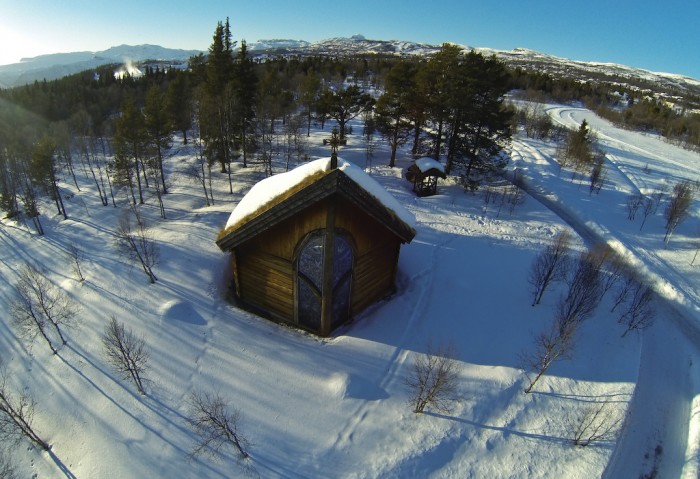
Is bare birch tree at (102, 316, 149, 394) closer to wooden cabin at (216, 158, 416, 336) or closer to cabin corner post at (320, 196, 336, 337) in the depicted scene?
wooden cabin at (216, 158, 416, 336)

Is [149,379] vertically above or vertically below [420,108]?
below

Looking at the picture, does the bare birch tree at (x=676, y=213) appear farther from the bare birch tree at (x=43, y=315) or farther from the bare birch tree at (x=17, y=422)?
the bare birch tree at (x=43, y=315)

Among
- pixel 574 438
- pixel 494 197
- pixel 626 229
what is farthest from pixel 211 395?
pixel 626 229

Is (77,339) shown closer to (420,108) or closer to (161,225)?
(161,225)

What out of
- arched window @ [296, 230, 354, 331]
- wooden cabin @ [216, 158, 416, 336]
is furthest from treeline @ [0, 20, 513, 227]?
arched window @ [296, 230, 354, 331]

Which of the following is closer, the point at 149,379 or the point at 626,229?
the point at 149,379

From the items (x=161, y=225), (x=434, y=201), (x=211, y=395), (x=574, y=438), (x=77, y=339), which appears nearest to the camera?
(x=574, y=438)

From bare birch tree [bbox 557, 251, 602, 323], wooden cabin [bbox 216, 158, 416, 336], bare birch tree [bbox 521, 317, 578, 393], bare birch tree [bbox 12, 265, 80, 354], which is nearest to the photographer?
bare birch tree [bbox 521, 317, 578, 393]
